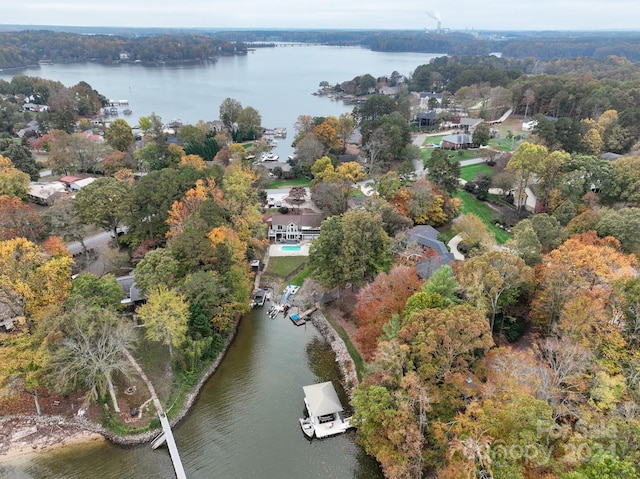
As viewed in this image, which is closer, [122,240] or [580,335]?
[580,335]

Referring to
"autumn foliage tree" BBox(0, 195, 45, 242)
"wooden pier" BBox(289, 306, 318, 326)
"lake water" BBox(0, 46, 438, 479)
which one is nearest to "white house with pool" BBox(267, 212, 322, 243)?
"wooden pier" BBox(289, 306, 318, 326)

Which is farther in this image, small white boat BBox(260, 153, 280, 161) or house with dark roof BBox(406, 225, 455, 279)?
small white boat BBox(260, 153, 280, 161)

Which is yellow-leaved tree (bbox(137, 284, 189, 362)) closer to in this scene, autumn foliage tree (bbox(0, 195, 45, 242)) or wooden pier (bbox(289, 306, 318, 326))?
wooden pier (bbox(289, 306, 318, 326))

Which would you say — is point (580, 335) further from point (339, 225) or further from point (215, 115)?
point (215, 115)

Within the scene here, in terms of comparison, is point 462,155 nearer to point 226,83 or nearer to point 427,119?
point 427,119

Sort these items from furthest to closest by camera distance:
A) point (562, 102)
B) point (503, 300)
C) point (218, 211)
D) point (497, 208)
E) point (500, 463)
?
point (562, 102)
point (497, 208)
point (218, 211)
point (503, 300)
point (500, 463)

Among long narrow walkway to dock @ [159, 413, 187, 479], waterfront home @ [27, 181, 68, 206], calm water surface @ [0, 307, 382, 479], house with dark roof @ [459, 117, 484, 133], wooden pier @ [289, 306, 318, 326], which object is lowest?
calm water surface @ [0, 307, 382, 479]

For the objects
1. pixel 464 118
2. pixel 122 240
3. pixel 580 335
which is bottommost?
pixel 122 240

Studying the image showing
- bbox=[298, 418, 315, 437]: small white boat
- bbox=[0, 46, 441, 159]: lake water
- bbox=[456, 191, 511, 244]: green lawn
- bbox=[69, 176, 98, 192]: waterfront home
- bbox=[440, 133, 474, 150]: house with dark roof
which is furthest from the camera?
bbox=[0, 46, 441, 159]: lake water

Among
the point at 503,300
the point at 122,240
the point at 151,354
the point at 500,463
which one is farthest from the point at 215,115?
the point at 500,463
